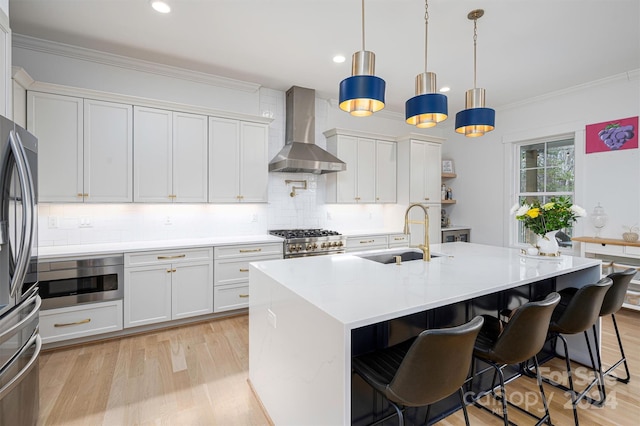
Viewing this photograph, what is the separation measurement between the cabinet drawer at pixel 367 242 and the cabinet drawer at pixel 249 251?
1.07 meters

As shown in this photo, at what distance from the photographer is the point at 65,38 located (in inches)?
118

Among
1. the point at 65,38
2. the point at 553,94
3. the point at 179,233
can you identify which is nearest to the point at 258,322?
the point at 179,233

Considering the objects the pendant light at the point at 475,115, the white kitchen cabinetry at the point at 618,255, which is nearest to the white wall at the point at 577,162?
the white kitchen cabinetry at the point at 618,255

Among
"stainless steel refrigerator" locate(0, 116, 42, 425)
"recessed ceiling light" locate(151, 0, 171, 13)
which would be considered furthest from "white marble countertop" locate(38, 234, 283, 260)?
"recessed ceiling light" locate(151, 0, 171, 13)

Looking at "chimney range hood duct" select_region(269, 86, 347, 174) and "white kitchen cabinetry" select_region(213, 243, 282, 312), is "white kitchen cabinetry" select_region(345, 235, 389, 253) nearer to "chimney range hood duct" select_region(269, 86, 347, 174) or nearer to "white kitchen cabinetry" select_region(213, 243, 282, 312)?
"chimney range hood duct" select_region(269, 86, 347, 174)

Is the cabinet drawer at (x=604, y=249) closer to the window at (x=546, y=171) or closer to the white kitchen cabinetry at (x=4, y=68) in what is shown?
the window at (x=546, y=171)

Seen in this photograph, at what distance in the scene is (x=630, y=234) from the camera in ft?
11.7

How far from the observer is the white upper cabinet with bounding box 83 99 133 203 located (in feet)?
9.96

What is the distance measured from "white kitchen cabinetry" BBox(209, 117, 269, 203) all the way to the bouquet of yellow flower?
2.85 meters

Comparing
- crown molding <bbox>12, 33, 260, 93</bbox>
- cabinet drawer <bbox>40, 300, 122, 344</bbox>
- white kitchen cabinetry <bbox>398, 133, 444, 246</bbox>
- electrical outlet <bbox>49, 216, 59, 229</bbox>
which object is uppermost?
crown molding <bbox>12, 33, 260, 93</bbox>

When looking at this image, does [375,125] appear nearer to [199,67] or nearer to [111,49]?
[199,67]

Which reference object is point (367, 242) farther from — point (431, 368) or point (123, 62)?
point (123, 62)

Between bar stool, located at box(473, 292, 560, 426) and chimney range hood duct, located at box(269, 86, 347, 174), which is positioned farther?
chimney range hood duct, located at box(269, 86, 347, 174)

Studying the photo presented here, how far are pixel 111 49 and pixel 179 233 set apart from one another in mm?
2087
